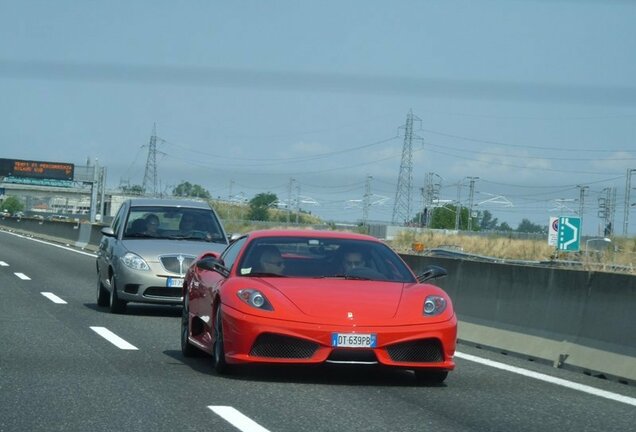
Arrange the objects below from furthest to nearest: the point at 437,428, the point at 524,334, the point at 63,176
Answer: the point at 63,176 < the point at 524,334 < the point at 437,428

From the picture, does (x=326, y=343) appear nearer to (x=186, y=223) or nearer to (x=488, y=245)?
(x=186, y=223)

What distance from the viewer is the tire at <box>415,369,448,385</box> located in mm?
9602

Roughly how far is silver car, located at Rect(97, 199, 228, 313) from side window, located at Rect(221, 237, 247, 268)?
4.73 meters

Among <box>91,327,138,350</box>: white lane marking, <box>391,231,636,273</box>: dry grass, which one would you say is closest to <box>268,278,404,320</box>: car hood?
<box>91,327,138,350</box>: white lane marking

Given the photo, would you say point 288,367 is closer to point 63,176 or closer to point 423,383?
point 423,383

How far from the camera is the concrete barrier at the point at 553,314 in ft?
34.8

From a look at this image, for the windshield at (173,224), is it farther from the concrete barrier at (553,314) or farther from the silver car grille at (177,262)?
the concrete barrier at (553,314)

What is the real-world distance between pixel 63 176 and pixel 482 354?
4288 inches

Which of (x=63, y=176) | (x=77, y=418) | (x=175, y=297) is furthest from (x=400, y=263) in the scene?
(x=63, y=176)

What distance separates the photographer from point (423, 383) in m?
9.80

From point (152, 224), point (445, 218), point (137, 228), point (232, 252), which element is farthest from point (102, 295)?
point (445, 218)

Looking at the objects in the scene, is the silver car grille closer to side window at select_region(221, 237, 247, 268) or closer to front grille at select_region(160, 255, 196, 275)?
front grille at select_region(160, 255, 196, 275)

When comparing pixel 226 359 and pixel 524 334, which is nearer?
pixel 226 359

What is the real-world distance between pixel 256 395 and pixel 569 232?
133 feet
